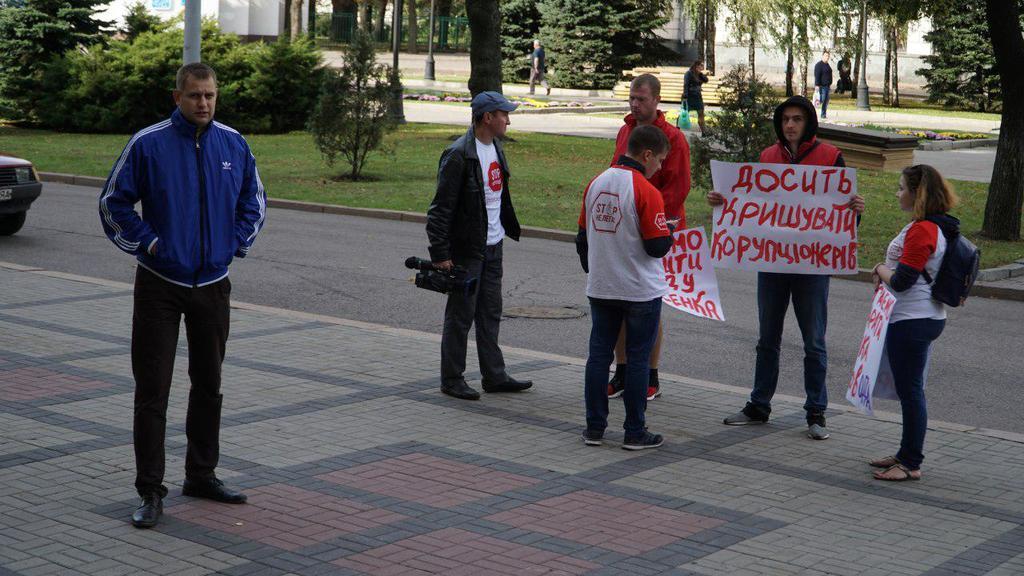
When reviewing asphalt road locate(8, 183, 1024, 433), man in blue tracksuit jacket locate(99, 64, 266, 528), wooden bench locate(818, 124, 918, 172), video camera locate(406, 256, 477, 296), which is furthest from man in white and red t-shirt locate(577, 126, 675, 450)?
wooden bench locate(818, 124, 918, 172)

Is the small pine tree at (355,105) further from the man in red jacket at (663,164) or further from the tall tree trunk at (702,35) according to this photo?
the tall tree trunk at (702,35)

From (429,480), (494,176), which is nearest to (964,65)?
(494,176)

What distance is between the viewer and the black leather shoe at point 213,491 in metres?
6.09

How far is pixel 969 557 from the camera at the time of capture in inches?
225

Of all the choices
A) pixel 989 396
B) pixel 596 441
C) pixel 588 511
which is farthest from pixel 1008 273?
pixel 588 511

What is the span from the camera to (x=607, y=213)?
7195 mm

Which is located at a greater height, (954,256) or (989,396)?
(954,256)

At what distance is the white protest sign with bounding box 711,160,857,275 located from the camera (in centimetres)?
779

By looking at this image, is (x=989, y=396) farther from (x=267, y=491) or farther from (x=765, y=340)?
(x=267, y=491)

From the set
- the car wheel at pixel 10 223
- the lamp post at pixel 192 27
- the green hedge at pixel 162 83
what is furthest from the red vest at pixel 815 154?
the green hedge at pixel 162 83

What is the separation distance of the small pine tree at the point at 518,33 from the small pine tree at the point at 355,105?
34654 millimetres

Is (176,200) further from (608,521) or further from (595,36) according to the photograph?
(595,36)

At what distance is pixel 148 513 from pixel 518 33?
2067 inches

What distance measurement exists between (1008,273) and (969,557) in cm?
974
